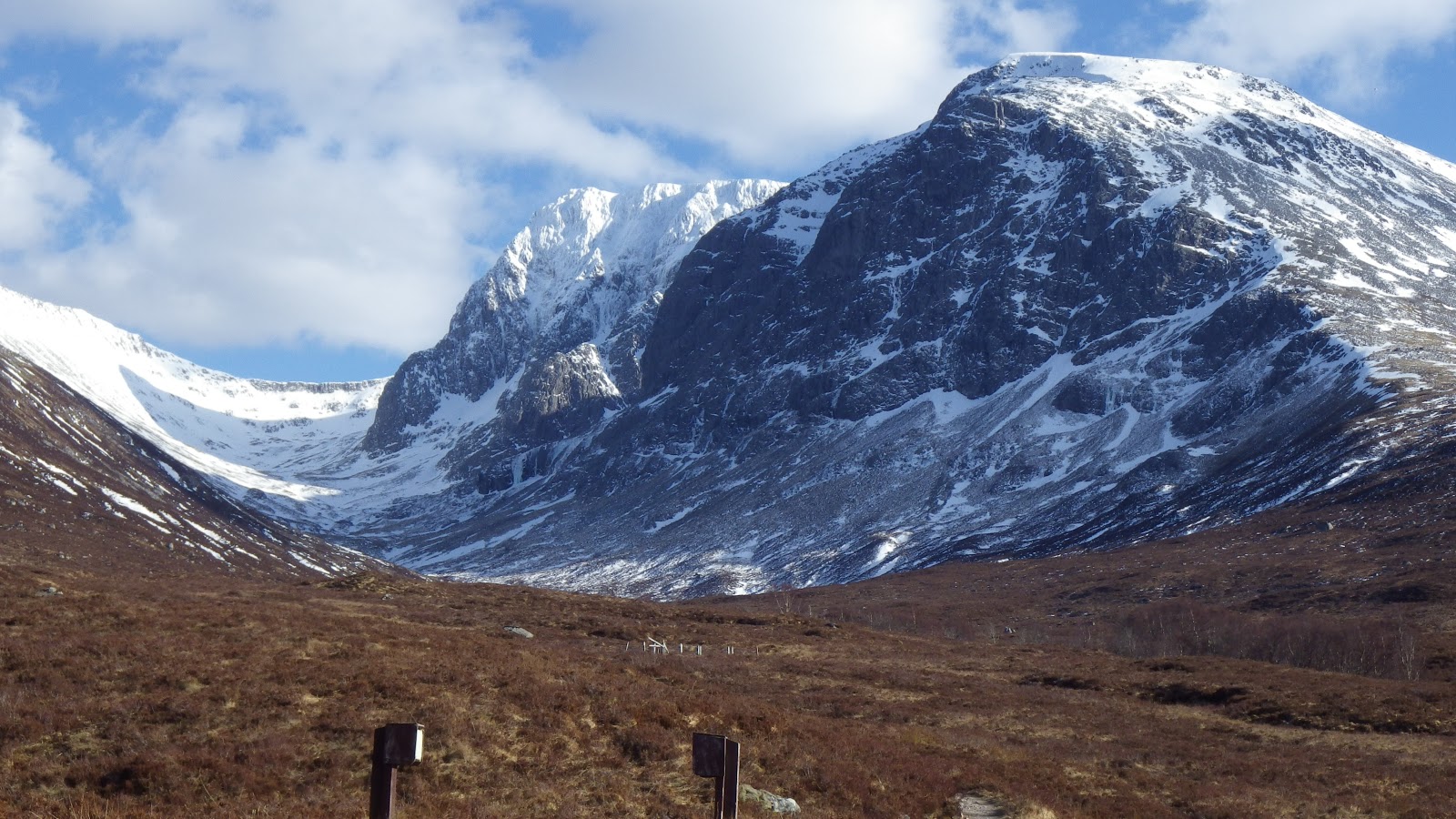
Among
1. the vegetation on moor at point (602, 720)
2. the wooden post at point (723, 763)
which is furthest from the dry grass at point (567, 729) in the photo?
the wooden post at point (723, 763)

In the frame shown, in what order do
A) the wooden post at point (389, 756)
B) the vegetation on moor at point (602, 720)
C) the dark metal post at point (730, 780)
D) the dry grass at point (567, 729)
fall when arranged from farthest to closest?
1. the vegetation on moor at point (602, 720)
2. the dry grass at point (567, 729)
3. the dark metal post at point (730, 780)
4. the wooden post at point (389, 756)

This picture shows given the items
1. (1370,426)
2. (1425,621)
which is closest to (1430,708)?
(1425,621)

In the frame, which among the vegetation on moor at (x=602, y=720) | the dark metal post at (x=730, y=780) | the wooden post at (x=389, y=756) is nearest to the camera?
the wooden post at (x=389, y=756)

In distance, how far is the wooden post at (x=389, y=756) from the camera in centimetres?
1634

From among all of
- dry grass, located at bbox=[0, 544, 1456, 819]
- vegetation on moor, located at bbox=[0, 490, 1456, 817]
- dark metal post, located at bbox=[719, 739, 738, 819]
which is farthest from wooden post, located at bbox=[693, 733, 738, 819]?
vegetation on moor, located at bbox=[0, 490, 1456, 817]

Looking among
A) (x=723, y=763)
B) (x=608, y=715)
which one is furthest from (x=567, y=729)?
(x=723, y=763)

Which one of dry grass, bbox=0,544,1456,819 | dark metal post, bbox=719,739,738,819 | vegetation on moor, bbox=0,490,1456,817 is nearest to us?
dark metal post, bbox=719,739,738,819

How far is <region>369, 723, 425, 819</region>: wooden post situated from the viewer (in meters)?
16.3

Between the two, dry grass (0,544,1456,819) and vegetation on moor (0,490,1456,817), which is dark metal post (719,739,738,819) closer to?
dry grass (0,544,1456,819)

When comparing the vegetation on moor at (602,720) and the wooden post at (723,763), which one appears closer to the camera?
the wooden post at (723,763)

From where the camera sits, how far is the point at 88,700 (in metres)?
30.3

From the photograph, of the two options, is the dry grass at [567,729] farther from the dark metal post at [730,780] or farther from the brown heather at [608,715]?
the dark metal post at [730,780]

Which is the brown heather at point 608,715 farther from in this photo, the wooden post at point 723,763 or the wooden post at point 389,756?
the wooden post at point 723,763

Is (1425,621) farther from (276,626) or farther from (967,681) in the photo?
(276,626)
